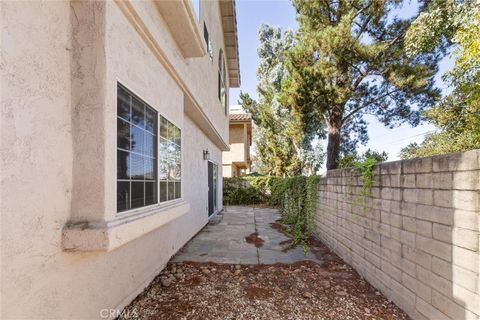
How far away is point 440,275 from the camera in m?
2.75

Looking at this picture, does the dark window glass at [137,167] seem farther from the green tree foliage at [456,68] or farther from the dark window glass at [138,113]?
the green tree foliage at [456,68]

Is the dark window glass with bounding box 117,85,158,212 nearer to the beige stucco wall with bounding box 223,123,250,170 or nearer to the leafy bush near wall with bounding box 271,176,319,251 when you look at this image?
the leafy bush near wall with bounding box 271,176,319,251

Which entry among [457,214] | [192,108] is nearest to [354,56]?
[192,108]

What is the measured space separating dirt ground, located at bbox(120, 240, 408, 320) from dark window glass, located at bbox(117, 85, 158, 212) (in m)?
1.47

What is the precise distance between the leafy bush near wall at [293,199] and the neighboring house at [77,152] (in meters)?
4.87

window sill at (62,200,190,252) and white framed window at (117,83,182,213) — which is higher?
white framed window at (117,83,182,213)

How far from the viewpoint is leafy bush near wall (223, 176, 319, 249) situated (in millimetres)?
7792

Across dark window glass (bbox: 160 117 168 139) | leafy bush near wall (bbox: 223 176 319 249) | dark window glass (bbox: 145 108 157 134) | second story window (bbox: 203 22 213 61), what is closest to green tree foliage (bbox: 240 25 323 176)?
leafy bush near wall (bbox: 223 176 319 249)

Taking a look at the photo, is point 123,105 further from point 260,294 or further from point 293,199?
point 293,199

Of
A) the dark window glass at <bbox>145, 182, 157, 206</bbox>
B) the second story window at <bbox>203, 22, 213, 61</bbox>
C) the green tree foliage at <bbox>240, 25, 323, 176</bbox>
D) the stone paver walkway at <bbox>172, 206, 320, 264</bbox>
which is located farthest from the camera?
the green tree foliage at <bbox>240, 25, 323, 176</bbox>

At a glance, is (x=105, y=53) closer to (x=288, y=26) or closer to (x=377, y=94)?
(x=377, y=94)

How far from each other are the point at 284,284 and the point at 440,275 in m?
2.22

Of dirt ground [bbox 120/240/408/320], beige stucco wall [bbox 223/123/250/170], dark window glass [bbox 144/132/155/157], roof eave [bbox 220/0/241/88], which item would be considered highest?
roof eave [bbox 220/0/241/88]

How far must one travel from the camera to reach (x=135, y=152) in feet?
10.8
